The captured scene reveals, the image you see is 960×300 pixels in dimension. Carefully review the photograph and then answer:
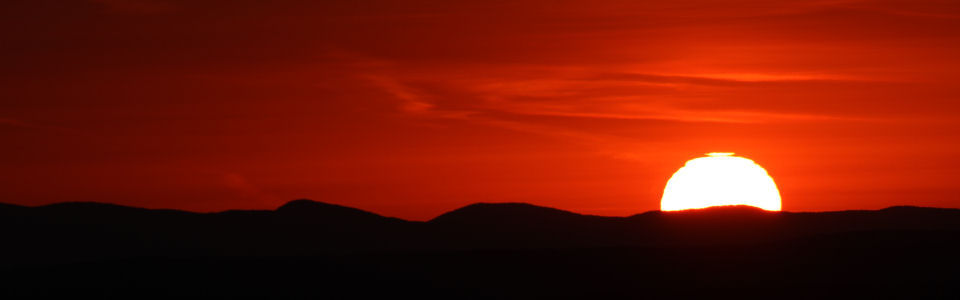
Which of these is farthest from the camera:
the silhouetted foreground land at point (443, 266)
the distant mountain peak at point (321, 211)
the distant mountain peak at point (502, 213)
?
the distant mountain peak at point (502, 213)

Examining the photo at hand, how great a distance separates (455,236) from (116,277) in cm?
4141

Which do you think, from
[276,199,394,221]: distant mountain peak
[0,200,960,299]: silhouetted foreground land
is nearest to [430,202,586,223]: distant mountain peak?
[276,199,394,221]: distant mountain peak

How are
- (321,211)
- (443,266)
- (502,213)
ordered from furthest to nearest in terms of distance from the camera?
(502,213)
(321,211)
(443,266)

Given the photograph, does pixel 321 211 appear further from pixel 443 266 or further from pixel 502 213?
pixel 443 266

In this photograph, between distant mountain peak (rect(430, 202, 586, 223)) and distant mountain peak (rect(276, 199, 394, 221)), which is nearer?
distant mountain peak (rect(276, 199, 394, 221))

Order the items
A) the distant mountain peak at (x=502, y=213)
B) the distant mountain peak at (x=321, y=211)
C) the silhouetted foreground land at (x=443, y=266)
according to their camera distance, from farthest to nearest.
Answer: the distant mountain peak at (x=502, y=213), the distant mountain peak at (x=321, y=211), the silhouetted foreground land at (x=443, y=266)

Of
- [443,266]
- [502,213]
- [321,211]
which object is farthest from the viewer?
[502,213]

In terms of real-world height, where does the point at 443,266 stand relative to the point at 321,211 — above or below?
below

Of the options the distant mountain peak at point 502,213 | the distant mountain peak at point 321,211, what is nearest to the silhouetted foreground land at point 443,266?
the distant mountain peak at point 321,211

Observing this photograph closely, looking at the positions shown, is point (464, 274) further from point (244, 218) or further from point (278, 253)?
point (244, 218)

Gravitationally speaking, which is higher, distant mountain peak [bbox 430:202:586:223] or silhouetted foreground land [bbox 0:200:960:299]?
distant mountain peak [bbox 430:202:586:223]

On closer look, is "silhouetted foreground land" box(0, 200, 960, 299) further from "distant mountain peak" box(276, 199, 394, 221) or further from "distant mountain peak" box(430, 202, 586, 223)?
"distant mountain peak" box(430, 202, 586, 223)

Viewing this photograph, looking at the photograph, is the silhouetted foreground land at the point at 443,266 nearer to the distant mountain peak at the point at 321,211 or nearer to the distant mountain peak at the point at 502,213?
the distant mountain peak at the point at 321,211

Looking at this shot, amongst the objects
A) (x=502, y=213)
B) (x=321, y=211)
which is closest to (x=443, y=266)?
(x=321, y=211)
